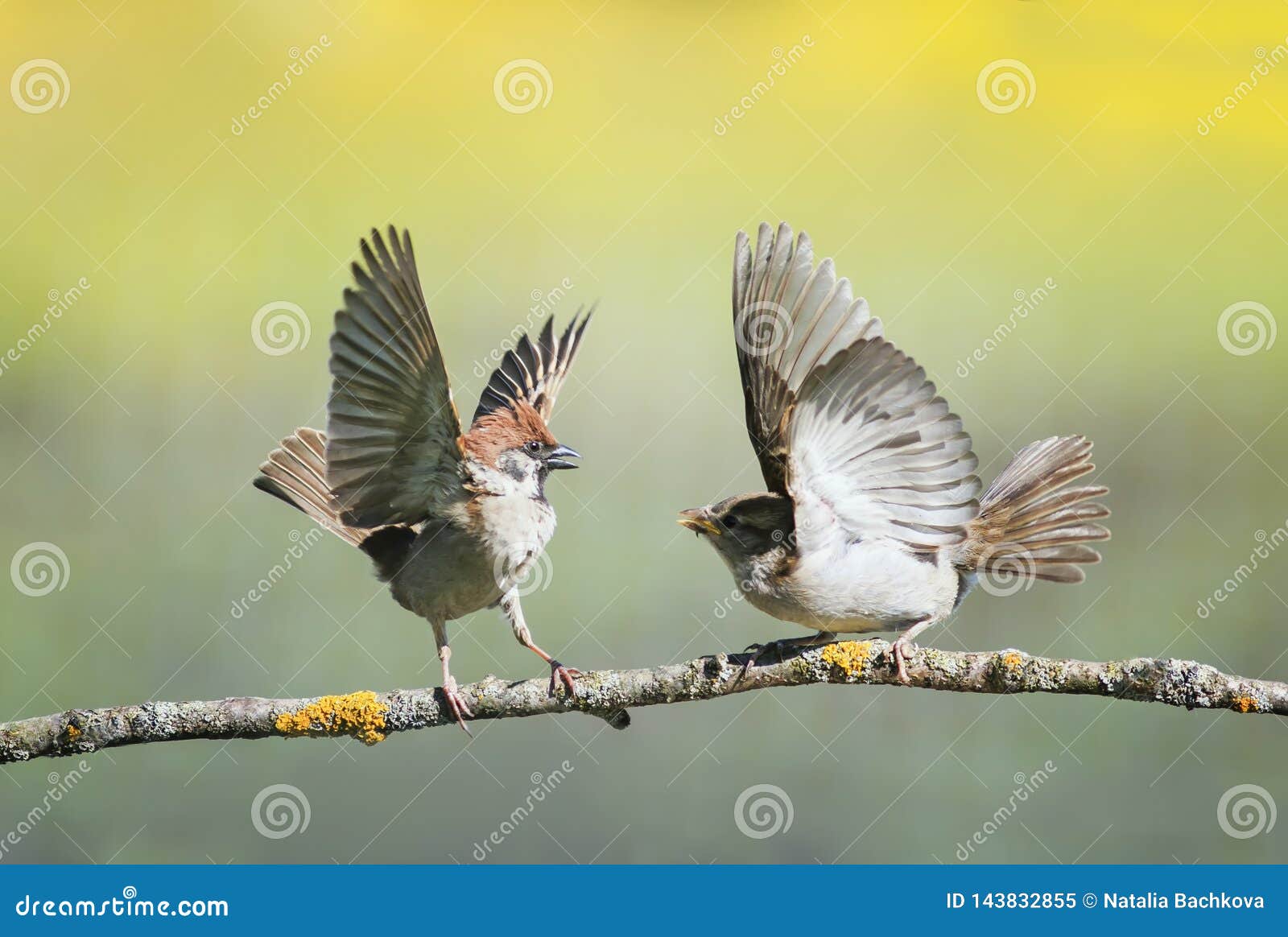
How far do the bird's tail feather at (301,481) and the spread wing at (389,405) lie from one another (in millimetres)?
307

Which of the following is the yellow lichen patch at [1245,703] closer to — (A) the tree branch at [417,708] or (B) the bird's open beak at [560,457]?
(A) the tree branch at [417,708]

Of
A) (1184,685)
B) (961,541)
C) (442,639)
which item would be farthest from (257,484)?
(1184,685)

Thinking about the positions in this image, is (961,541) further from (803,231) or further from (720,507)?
(803,231)

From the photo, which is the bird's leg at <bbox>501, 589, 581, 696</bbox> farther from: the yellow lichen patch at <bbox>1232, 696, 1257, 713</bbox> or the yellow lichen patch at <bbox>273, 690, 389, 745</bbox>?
the yellow lichen patch at <bbox>1232, 696, 1257, 713</bbox>

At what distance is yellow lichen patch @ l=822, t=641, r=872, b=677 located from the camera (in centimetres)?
319

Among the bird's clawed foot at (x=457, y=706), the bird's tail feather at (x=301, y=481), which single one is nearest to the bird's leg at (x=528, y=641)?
the bird's clawed foot at (x=457, y=706)

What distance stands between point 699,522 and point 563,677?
705mm

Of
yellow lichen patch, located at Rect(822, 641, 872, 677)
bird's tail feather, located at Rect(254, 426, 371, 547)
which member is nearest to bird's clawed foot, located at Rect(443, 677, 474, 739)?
yellow lichen patch, located at Rect(822, 641, 872, 677)

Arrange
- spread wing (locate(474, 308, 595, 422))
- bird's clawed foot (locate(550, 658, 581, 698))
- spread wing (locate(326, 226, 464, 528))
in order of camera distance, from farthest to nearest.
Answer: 1. spread wing (locate(474, 308, 595, 422))
2. spread wing (locate(326, 226, 464, 528))
3. bird's clawed foot (locate(550, 658, 581, 698))

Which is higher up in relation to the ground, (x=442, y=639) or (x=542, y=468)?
(x=542, y=468)

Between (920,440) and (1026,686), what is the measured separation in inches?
30.1

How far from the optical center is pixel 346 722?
3.08 meters

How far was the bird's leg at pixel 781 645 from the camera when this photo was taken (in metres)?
3.09

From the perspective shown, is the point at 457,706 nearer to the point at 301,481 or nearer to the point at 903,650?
the point at 903,650
